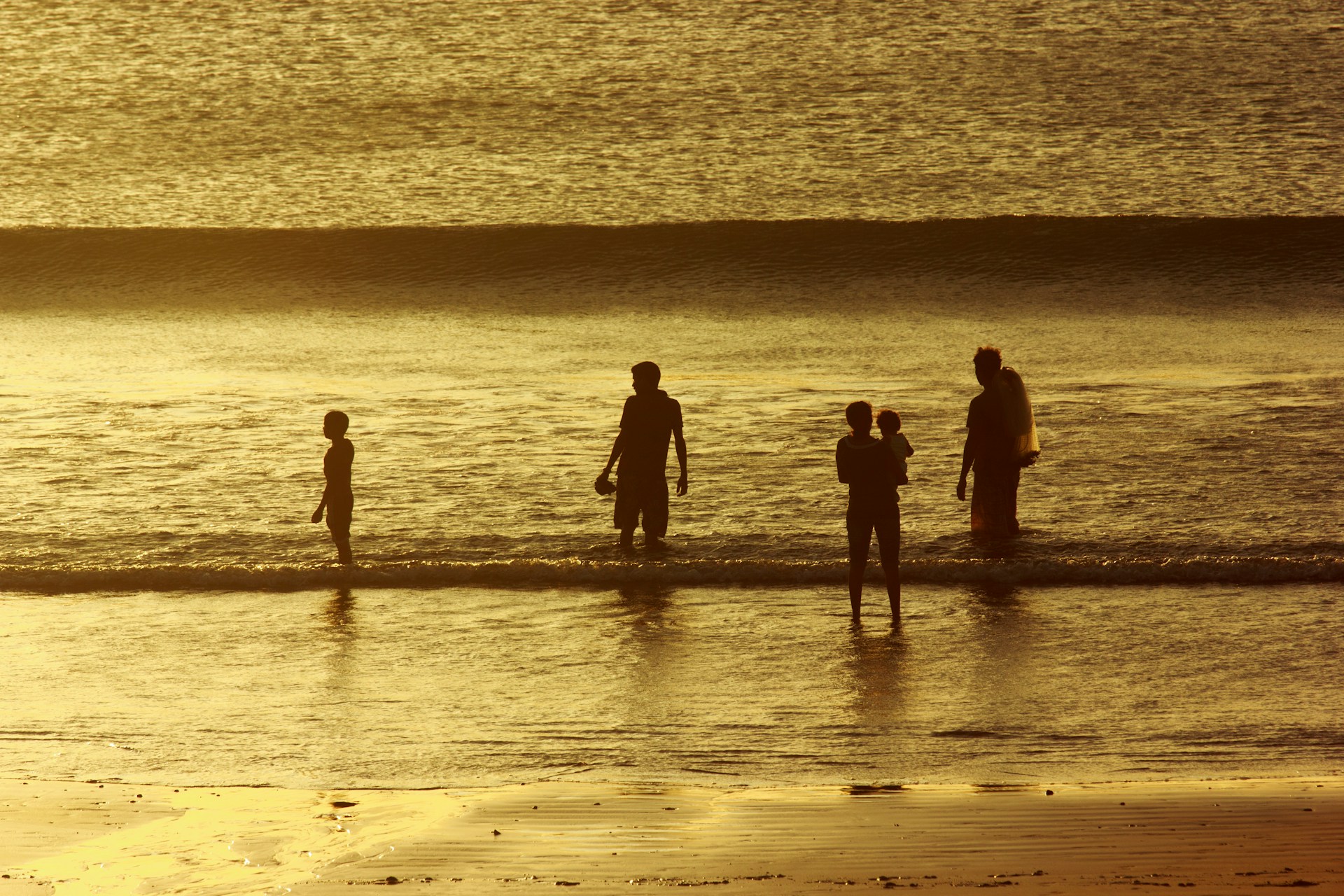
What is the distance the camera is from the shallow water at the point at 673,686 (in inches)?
236

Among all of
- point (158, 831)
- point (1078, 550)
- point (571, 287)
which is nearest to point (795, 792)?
point (158, 831)

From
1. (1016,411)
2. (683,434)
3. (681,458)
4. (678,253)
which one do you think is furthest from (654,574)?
(678,253)

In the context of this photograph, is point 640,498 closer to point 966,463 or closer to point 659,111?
point 966,463

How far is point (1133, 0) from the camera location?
137 ft

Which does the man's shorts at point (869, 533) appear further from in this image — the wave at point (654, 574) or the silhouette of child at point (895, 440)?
the wave at point (654, 574)

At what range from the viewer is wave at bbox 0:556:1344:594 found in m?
9.59

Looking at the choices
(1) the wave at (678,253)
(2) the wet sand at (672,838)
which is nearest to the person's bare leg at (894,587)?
(2) the wet sand at (672,838)

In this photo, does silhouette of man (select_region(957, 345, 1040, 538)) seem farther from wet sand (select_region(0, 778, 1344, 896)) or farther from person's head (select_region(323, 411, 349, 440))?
wet sand (select_region(0, 778, 1344, 896))

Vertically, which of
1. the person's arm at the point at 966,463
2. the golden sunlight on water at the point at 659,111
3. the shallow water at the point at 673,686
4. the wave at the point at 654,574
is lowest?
the shallow water at the point at 673,686

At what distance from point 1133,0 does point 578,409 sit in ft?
101

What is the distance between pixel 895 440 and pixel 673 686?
88.3 inches

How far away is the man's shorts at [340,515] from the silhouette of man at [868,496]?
360cm

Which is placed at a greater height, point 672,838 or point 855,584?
point 855,584

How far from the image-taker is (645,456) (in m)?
10.4
